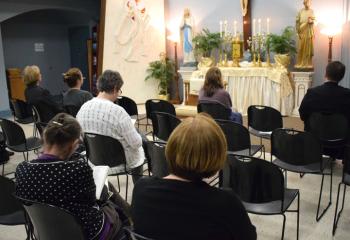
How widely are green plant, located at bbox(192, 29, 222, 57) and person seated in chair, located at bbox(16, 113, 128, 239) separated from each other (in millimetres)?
6249

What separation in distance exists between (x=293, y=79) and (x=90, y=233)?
19.3 feet

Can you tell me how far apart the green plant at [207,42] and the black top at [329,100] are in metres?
4.47

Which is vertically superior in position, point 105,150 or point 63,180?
point 63,180

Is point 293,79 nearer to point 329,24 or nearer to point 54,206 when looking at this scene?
point 329,24

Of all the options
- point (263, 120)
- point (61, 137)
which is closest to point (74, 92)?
point (263, 120)

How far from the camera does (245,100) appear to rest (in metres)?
7.22

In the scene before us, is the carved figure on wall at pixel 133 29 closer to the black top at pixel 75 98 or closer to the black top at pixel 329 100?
the black top at pixel 75 98

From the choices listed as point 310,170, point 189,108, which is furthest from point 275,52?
point 310,170

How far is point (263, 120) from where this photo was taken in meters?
3.76

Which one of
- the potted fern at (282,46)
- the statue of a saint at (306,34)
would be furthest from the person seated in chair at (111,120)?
the statue of a saint at (306,34)

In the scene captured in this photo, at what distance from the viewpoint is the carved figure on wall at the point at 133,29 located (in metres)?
8.58

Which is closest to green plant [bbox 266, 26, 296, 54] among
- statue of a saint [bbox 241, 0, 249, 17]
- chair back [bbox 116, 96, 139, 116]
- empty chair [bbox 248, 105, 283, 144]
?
statue of a saint [bbox 241, 0, 249, 17]

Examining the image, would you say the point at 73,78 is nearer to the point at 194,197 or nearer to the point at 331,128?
the point at 331,128

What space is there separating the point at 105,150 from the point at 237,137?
1.16 meters
